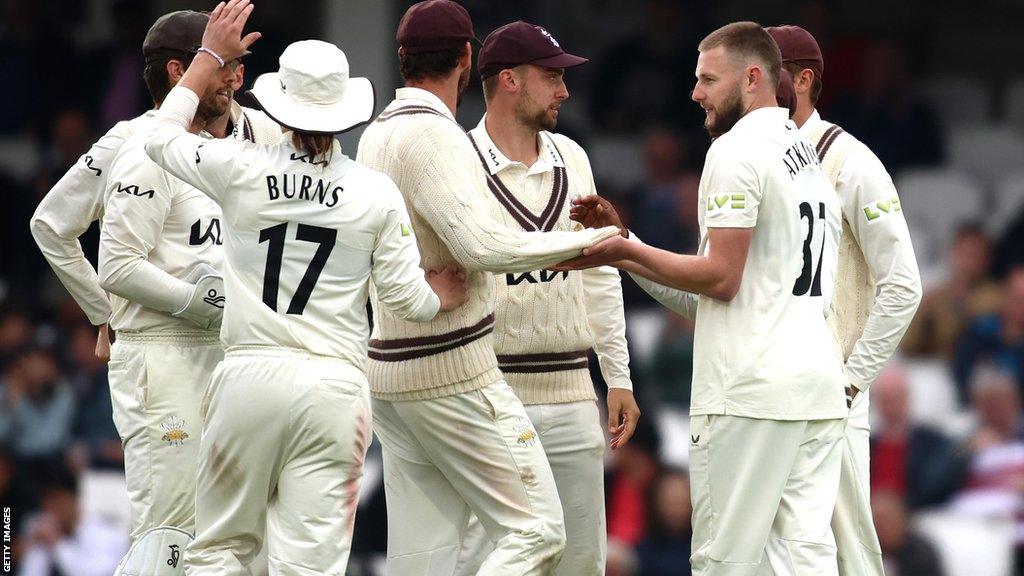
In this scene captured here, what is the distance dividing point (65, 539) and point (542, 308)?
16.7 ft

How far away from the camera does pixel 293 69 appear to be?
4906mm

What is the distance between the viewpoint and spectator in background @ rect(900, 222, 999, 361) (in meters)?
10.4

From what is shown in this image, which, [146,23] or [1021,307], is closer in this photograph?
[1021,307]

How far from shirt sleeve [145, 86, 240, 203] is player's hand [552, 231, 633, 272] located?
111 cm

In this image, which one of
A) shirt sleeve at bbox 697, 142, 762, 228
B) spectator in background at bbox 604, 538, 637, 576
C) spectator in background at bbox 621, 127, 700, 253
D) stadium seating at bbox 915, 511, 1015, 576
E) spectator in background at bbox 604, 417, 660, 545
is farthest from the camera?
spectator in background at bbox 621, 127, 700, 253

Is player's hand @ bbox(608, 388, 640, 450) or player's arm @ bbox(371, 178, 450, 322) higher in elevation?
player's arm @ bbox(371, 178, 450, 322)

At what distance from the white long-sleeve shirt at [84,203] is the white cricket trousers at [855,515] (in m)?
2.34

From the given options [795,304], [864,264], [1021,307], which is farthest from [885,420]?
[795,304]

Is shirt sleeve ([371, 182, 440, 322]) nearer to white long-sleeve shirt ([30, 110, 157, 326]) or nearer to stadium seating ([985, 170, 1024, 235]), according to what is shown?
white long-sleeve shirt ([30, 110, 157, 326])

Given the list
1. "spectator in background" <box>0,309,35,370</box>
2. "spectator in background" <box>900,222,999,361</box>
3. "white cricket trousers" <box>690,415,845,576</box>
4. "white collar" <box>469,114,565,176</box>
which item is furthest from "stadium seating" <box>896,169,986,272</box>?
"white cricket trousers" <box>690,415,845,576</box>

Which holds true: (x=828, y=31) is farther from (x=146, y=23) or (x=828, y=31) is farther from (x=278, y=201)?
(x=278, y=201)

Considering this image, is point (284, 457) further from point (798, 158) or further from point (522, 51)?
point (798, 158)

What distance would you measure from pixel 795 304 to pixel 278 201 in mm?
1621

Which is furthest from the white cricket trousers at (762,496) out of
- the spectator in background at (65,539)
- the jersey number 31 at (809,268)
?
the spectator in background at (65,539)
